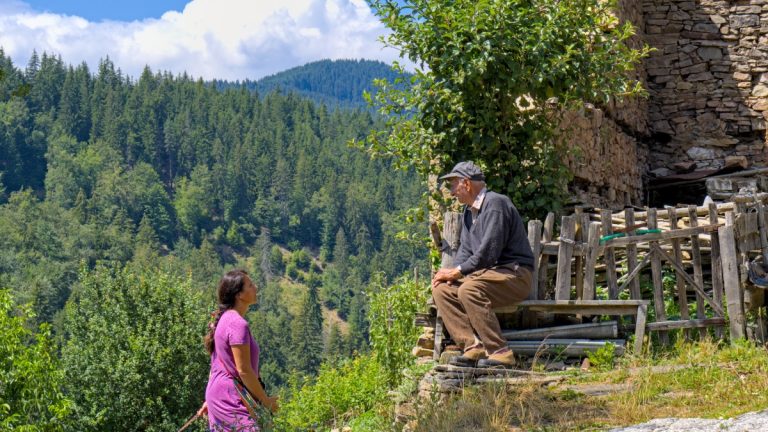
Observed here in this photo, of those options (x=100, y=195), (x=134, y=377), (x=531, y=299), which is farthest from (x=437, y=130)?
(x=100, y=195)

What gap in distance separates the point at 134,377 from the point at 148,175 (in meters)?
136

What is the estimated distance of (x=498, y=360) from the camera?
291 inches

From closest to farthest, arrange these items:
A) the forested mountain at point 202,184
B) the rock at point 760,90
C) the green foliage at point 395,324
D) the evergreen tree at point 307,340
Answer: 1. the green foliage at point 395,324
2. the rock at point 760,90
3. the evergreen tree at point 307,340
4. the forested mountain at point 202,184

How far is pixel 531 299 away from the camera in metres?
8.14

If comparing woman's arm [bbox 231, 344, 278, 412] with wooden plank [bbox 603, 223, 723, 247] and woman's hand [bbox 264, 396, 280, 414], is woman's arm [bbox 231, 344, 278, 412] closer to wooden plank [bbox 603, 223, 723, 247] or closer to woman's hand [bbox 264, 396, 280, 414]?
woman's hand [bbox 264, 396, 280, 414]

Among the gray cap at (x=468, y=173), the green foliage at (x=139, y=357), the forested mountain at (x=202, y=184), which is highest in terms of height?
the forested mountain at (x=202, y=184)

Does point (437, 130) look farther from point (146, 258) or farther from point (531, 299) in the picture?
point (146, 258)

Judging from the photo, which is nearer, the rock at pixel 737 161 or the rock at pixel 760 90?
the rock at pixel 737 161

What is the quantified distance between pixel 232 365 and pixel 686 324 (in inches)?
161

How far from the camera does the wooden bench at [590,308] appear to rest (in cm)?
797

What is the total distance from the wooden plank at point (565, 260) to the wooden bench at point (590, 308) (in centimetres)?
8

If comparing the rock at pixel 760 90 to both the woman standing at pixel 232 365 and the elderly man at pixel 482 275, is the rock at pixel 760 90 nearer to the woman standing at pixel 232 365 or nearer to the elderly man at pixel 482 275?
the elderly man at pixel 482 275

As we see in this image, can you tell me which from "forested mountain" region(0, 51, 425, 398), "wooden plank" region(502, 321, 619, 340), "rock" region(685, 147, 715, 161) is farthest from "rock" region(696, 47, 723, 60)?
"forested mountain" region(0, 51, 425, 398)

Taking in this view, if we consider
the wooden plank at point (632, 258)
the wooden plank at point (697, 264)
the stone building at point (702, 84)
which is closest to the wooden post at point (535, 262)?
the wooden plank at point (632, 258)
